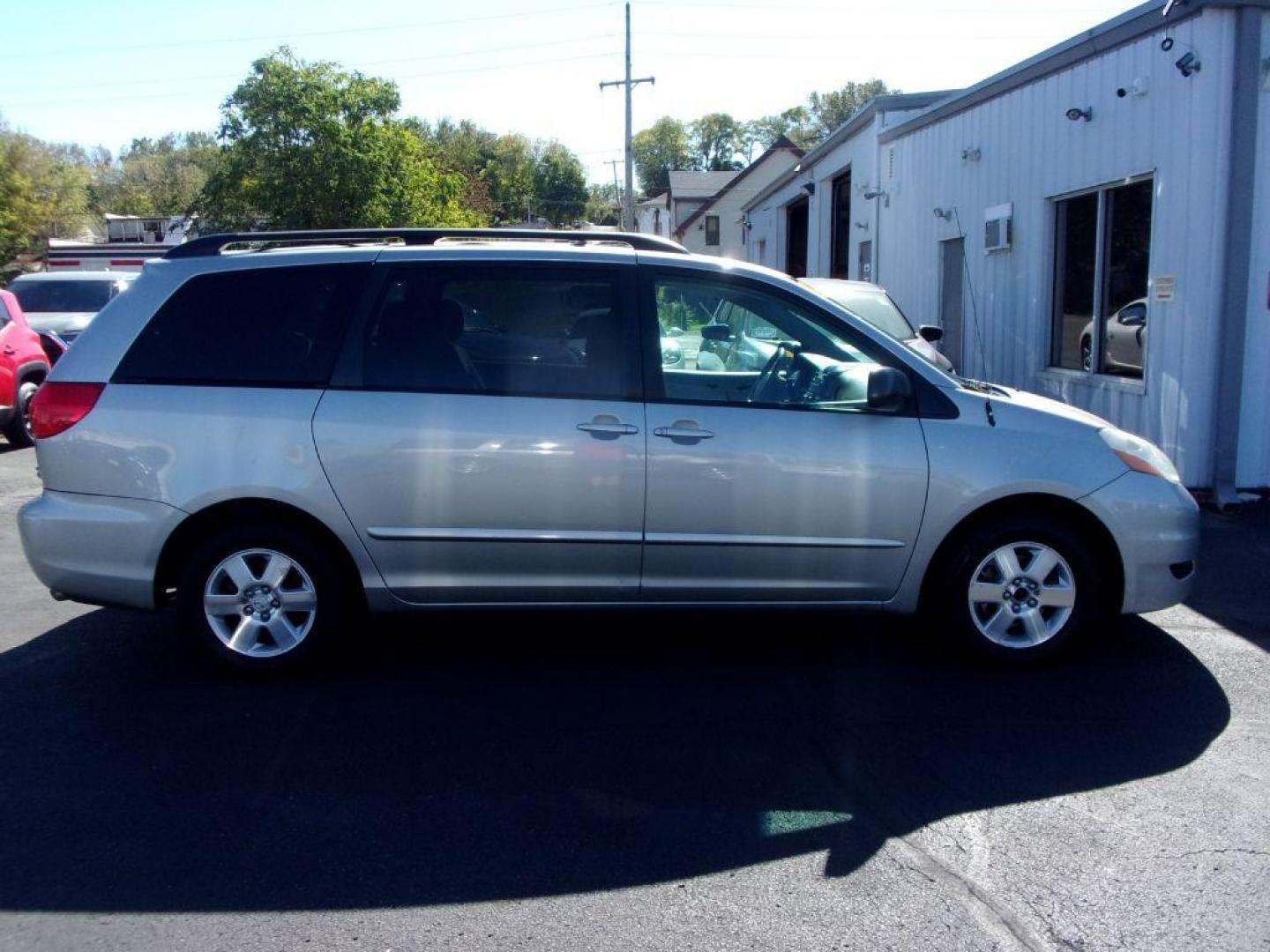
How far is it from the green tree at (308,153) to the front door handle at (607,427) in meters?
26.5

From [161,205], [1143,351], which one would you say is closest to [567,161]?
[161,205]

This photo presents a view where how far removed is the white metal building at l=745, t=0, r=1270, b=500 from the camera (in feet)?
29.6

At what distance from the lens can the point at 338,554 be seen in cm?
529

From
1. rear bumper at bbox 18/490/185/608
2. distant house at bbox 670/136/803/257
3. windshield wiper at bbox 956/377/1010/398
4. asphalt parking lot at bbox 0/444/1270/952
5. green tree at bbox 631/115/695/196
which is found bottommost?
asphalt parking lot at bbox 0/444/1270/952

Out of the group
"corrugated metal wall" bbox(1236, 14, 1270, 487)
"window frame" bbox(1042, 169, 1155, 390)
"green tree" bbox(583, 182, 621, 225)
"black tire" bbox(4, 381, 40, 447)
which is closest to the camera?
"corrugated metal wall" bbox(1236, 14, 1270, 487)

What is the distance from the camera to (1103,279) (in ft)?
35.6

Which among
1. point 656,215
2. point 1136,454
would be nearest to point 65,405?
point 1136,454

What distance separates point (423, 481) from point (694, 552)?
1207mm

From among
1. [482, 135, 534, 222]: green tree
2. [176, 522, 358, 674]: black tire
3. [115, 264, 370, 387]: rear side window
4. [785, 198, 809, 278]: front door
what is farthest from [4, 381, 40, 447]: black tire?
[482, 135, 534, 222]: green tree

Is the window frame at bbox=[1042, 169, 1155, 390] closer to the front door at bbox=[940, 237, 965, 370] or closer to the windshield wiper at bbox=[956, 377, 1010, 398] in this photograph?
the front door at bbox=[940, 237, 965, 370]

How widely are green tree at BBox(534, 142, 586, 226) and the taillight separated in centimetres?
8720

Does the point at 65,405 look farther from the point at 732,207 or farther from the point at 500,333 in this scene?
the point at 732,207

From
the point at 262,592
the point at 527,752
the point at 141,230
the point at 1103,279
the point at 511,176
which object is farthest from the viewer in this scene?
the point at 511,176

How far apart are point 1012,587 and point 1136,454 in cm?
83
